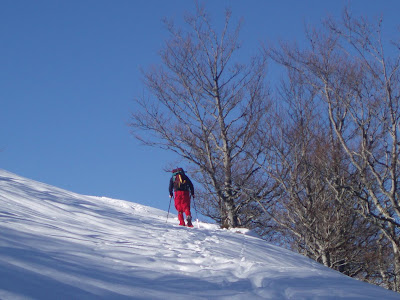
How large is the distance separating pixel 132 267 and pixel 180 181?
637cm

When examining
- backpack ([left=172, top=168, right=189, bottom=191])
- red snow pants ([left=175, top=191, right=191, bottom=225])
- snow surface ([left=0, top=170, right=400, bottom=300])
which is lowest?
snow surface ([left=0, top=170, right=400, bottom=300])

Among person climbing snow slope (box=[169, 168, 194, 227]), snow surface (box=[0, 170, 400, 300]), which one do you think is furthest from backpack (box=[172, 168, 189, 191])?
snow surface (box=[0, 170, 400, 300])

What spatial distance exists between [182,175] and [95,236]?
492 cm

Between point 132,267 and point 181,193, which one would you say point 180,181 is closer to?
point 181,193

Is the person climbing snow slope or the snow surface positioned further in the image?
the person climbing snow slope

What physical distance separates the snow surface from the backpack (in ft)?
9.99

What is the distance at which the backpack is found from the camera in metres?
11.4

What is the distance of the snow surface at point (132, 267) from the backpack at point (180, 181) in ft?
9.99

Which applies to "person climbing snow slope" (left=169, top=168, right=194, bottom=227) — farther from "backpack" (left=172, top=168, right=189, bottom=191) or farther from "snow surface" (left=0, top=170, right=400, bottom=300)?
"snow surface" (left=0, top=170, right=400, bottom=300)

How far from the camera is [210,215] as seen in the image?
22891mm

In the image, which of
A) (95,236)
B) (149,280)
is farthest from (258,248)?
(149,280)

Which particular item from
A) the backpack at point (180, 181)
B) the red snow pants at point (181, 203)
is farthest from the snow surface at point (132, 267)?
the backpack at point (180, 181)

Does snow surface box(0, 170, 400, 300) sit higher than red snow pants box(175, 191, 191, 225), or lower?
lower

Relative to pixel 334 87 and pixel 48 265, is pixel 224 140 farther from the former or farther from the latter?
pixel 48 265
